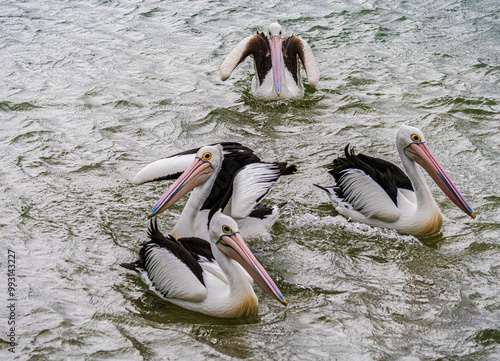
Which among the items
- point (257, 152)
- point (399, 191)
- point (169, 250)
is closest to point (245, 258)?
point (169, 250)

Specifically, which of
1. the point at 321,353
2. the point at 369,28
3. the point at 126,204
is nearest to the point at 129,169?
the point at 126,204

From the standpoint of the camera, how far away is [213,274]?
152 inches

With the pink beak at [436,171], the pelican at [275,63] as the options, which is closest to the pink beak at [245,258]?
the pink beak at [436,171]

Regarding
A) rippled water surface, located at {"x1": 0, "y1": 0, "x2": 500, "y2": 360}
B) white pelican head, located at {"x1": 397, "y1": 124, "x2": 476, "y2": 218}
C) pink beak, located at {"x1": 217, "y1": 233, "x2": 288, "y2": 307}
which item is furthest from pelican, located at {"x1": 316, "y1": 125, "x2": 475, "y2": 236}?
pink beak, located at {"x1": 217, "y1": 233, "x2": 288, "y2": 307}

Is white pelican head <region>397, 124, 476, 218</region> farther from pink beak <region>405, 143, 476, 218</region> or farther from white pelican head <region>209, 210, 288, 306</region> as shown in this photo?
white pelican head <region>209, 210, 288, 306</region>

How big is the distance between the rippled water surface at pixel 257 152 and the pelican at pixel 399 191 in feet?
0.39

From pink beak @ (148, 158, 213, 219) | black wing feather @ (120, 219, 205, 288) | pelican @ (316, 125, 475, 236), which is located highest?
pink beak @ (148, 158, 213, 219)

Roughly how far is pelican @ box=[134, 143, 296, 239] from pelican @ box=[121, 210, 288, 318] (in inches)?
14.9

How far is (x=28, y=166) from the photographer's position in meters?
5.56

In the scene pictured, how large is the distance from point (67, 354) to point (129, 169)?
7.83 ft

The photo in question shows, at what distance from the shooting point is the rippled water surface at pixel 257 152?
358cm

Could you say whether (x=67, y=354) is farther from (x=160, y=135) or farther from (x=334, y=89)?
(x=334, y=89)

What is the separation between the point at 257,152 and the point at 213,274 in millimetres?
2191

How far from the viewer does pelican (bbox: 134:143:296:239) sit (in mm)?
4137
